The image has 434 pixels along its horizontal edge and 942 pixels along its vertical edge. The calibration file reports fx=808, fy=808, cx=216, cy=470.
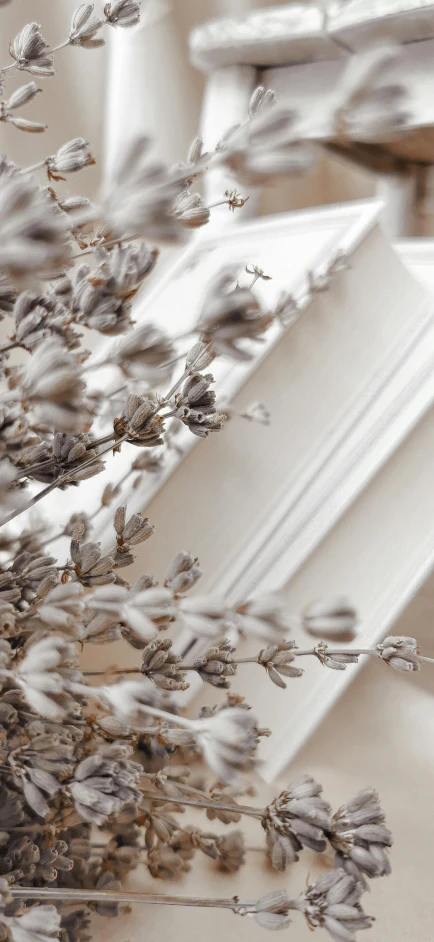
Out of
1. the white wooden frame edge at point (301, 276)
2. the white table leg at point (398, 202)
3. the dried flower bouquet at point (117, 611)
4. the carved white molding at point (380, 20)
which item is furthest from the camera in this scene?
the white table leg at point (398, 202)

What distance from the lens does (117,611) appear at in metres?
0.18

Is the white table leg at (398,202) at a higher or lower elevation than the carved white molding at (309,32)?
higher

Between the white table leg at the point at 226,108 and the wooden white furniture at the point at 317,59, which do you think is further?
the white table leg at the point at 226,108

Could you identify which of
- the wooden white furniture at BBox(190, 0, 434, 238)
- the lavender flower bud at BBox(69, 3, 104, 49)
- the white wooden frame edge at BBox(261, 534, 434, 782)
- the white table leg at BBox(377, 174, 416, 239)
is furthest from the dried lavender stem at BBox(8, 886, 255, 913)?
the white table leg at BBox(377, 174, 416, 239)

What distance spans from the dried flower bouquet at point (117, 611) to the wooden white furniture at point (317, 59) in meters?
0.34

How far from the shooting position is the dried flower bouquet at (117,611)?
154 mm

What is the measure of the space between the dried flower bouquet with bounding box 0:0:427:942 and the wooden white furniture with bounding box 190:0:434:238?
1.10 ft

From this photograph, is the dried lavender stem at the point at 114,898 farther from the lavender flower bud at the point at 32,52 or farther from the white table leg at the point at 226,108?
the white table leg at the point at 226,108

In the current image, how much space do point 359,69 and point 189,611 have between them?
0.39 ft

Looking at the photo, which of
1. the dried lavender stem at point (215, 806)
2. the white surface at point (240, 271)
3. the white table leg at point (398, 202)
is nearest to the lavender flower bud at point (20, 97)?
the white surface at point (240, 271)

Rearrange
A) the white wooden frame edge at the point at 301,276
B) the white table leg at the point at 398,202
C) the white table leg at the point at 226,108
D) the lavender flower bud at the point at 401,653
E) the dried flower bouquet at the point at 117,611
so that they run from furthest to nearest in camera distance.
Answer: the white table leg at the point at 398,202 < the white table leg at the point at 226,108 < the white wooden frame edge at the point at 301,276 < the lavender flower bud at the point at 401,653 < the dried flower bouquet at the point at 117,611

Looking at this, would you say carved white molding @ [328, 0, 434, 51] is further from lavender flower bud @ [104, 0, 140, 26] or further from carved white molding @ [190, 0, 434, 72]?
lavender flower bud @ [104, 0, 140, 26]

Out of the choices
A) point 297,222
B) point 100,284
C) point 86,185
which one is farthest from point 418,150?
point 100,284

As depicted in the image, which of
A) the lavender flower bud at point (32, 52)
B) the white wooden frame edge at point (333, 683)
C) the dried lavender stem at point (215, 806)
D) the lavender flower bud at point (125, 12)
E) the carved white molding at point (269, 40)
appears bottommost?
the dried lavender stem at point (215, 806)
